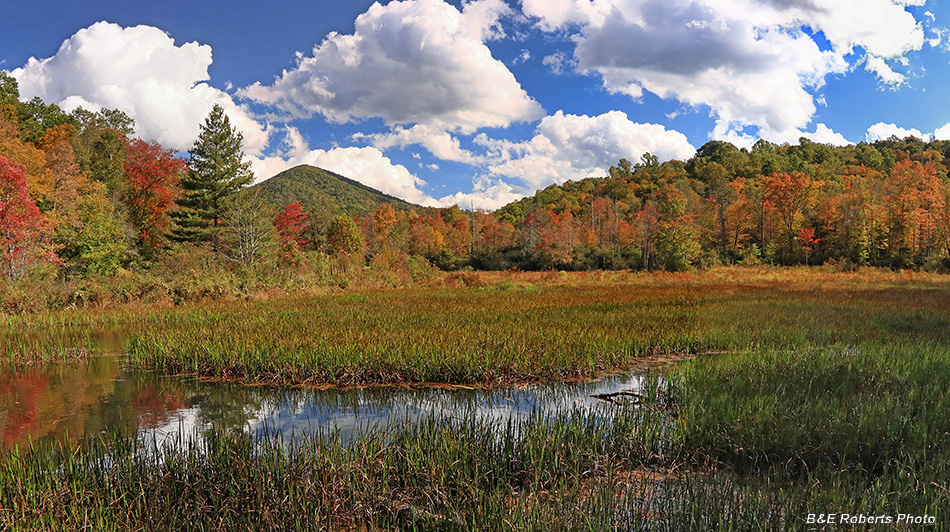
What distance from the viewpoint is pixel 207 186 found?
35.9m

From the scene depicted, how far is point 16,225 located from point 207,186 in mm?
13482

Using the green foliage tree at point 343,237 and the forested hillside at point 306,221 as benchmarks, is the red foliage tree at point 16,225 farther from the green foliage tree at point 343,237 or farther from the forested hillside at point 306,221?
the green foliage tree at point 343,237

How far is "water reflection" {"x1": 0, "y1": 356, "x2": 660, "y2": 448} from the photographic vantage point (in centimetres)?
605

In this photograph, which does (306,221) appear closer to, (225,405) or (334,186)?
(225,405)

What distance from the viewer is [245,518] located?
3.63 meters

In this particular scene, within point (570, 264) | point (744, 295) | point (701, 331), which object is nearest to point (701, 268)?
point (570, 264)

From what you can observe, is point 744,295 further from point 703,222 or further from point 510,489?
point 703,222

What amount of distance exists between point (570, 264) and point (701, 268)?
532 inches

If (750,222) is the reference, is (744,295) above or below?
below

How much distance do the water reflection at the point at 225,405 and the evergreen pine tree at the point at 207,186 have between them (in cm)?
2958

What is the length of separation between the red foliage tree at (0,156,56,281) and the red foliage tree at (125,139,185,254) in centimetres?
2039

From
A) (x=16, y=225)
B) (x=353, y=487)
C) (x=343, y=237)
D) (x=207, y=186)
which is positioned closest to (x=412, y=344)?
(x=353, y=487)

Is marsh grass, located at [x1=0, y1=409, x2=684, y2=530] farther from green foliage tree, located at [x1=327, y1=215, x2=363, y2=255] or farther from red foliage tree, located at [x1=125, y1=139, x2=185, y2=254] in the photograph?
green foliage tree, located at [x1=327, y1=215, x2=363, y2=255]

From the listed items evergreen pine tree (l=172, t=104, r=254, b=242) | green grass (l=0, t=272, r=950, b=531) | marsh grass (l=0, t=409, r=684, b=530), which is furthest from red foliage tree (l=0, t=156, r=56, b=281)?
marsh grass (l=0, t=409, r=684, b=530)
